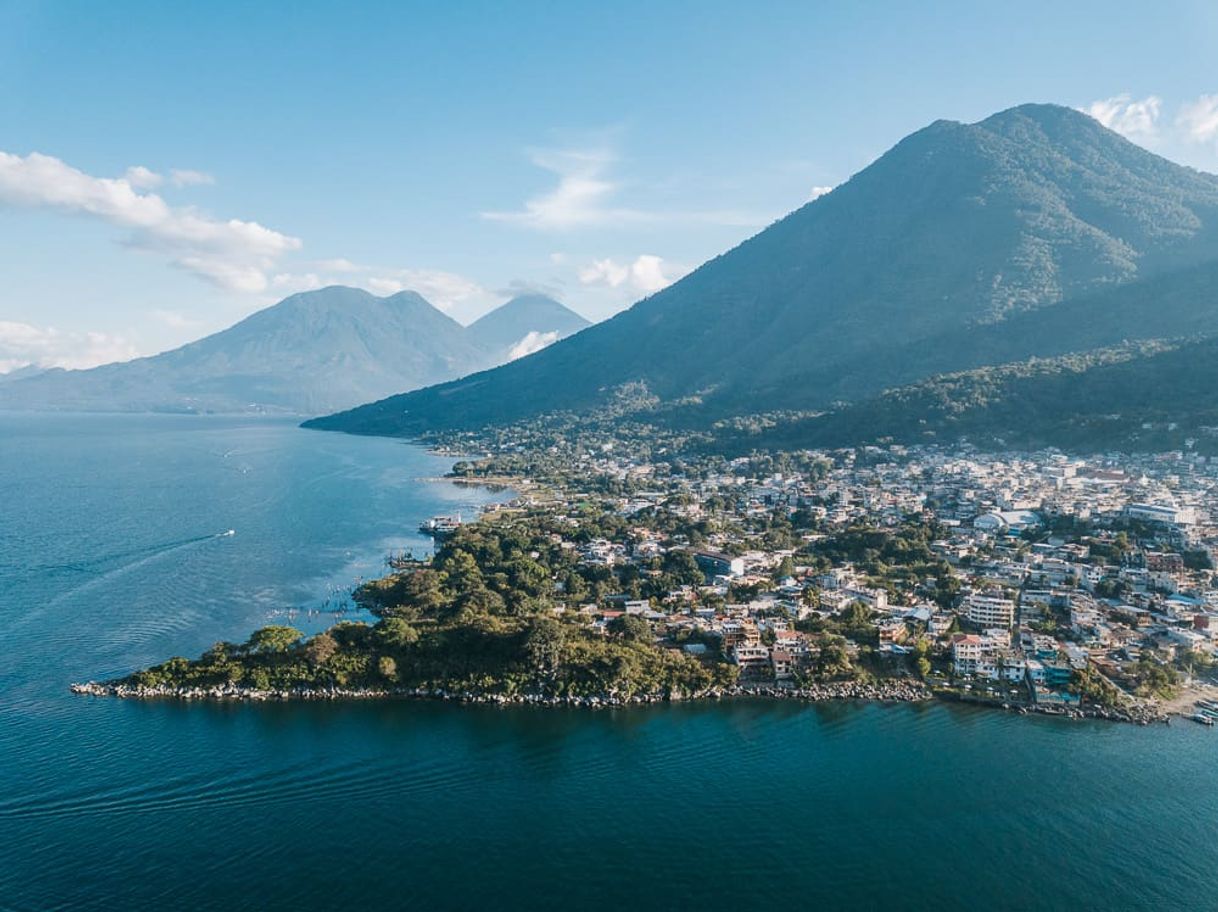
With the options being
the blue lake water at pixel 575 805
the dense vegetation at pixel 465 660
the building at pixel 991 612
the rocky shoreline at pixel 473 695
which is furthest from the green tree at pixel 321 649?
the building at pixel 991 612

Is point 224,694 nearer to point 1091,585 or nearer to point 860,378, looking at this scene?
point 1091,585

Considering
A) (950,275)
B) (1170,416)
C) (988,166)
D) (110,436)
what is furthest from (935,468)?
(110,436)

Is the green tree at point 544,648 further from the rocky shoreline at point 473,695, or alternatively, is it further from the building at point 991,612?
the building at point 991,612

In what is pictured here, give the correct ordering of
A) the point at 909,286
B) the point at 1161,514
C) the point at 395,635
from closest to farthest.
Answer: the point at 395,635 → the point at 1161,514 → the point at 909,286

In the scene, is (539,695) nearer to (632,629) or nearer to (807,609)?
(632,629)

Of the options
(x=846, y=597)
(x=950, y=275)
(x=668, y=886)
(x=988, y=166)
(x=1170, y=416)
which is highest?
(x=988, y=166)

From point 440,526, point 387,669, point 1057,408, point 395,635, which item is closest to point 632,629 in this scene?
point 395,635
